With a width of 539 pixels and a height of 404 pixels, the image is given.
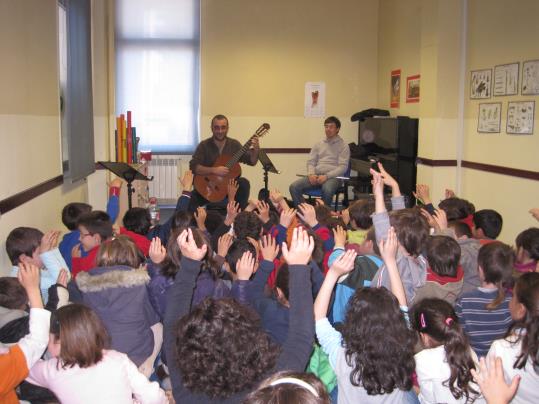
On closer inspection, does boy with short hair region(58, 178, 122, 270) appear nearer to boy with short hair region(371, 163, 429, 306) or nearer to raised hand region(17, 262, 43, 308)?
raised hand region(17, 262, 43, 308)

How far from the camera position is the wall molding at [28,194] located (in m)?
4.09

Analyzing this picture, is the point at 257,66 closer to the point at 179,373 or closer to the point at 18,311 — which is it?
the point at 18,311

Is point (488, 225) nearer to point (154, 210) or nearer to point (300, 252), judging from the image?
point (300, 252)

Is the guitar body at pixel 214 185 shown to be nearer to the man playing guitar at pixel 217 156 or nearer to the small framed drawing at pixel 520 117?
the man playing guitar at pixel 217 156

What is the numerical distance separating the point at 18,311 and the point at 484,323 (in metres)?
1.94

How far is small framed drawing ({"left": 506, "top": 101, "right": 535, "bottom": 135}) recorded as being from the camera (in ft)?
19.2

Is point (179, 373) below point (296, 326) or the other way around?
below

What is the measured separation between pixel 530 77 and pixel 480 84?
94 centimetres

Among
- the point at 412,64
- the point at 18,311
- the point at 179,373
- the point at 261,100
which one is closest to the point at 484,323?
the point at 179,373

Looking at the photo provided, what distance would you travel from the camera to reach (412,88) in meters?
7.91

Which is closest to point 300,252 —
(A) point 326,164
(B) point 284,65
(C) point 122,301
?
(C) point 122,301

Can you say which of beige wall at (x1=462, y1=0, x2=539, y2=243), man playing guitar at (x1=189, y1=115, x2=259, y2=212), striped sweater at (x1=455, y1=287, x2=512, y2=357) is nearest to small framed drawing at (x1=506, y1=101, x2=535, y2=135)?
beige wall at (x1=462, y1=0, x2=539, y2=243)

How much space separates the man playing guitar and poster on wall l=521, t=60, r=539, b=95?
2732 mm

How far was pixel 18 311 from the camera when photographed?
2.47 meters
